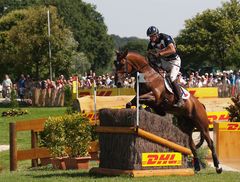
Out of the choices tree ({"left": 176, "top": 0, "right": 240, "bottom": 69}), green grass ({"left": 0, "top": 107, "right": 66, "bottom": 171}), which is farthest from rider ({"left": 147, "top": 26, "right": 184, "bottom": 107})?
tree ({"left": 176, "top": 0, "right": 240, "bottom": 69})

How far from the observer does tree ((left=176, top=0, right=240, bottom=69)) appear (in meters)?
75.4

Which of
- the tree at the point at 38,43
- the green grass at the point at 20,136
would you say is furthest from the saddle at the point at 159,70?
the tree at the point at 38,43

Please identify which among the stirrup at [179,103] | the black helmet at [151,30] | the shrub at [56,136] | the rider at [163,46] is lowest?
the shrub at [56,136]

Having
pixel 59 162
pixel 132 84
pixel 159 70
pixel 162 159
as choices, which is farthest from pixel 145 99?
pixel 132 84

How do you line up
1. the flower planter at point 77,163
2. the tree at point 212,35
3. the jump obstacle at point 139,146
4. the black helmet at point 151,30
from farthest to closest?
the tree at point 212,35 < the flower planter at point 77,163 < the black helmet at point 151,30 < the jump obstacle at point 139,146

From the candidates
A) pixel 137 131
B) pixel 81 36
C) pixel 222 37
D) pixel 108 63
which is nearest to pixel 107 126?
pixel 137 131

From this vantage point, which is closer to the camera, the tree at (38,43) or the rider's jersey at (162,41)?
the rider's jersey at (162,41)

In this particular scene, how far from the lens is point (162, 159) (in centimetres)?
1339

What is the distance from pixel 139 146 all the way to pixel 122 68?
6.74ft

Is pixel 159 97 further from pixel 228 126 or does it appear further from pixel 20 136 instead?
pixel 20 136

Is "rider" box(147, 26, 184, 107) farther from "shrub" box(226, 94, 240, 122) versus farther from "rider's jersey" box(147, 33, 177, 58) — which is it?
"shrub" box(226, 94, 240, 122)

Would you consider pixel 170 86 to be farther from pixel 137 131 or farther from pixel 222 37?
pixel 222 37

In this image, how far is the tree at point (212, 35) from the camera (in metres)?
75.4

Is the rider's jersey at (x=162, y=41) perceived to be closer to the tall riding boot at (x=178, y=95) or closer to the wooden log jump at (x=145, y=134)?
the tall riding boot at (x=178, y=95)
